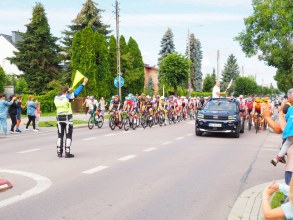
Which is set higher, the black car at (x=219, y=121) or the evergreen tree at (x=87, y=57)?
the evergreen tree at (x=87, y=57)

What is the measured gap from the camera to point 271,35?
44.0 meters

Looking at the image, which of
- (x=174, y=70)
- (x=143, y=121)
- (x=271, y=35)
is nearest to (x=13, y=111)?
(x=143, y=121)

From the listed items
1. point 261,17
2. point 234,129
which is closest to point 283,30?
point 261,17

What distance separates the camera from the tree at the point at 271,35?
42.6 m

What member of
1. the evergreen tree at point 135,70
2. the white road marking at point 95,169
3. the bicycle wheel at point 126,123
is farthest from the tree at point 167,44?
the white road marking at point 95,169

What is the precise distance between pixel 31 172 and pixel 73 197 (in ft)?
8.14

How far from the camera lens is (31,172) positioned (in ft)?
28.6

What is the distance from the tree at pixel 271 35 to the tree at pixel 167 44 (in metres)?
33.7

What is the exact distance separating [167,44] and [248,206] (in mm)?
76395

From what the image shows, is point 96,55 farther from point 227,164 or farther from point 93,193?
point 93,193

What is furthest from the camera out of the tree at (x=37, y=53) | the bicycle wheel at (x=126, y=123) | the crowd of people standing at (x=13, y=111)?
the tree at (x=37, y=53)

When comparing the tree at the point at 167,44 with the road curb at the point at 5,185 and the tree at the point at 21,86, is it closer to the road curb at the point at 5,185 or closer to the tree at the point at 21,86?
the tree at the point at 21,86

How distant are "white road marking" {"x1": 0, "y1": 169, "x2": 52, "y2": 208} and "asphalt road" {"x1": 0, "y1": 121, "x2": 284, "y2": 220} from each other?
0.02m

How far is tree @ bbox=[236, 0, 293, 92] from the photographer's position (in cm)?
4262
